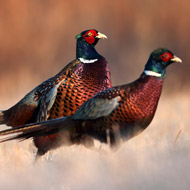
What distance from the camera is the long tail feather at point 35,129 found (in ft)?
14.4

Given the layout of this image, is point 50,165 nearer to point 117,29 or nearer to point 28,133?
point 28,133

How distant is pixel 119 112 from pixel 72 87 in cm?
78

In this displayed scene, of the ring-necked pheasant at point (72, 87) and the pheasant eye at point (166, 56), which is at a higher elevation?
the pheasant eye at point (166, 56)

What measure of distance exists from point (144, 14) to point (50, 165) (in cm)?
750

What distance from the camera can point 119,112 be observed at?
4.14 meters

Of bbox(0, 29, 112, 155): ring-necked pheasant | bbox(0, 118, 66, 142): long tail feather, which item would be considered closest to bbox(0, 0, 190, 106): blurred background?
bbox(0, 29, 112, 155): ring-necked pheasant

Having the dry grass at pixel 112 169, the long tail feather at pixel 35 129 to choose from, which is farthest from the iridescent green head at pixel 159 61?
the long tail feather at pixel 35 129

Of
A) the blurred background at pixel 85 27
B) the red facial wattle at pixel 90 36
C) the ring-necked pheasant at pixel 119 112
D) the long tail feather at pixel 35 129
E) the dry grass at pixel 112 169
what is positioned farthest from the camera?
the blurred background at pixel 85 27

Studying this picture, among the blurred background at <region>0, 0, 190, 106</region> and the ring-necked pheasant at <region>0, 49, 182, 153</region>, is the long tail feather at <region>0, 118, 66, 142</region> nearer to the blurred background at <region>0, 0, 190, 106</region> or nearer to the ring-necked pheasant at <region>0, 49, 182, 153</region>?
the ring-necked pheasant at <region>0, 49, 182, 153</region>

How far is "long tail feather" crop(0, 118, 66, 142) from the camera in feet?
14.4

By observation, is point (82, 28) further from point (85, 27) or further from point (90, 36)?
point (90, 36)

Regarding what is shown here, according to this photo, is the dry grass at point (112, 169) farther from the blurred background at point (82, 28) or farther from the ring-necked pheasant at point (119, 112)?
the blurred background at point (82, 28)

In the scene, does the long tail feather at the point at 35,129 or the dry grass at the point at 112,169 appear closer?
the dry grass at the point at 112,169

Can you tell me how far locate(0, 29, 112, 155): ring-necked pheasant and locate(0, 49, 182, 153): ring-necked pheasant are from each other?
334 mm
